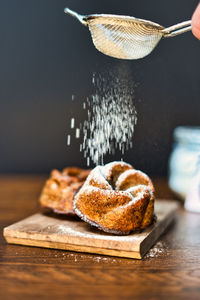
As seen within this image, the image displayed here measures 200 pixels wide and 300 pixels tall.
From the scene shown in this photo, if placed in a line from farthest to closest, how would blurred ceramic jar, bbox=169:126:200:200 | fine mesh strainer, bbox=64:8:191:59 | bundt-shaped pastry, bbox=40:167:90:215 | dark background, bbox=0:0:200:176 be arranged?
dark background, bbox=0:0:200:176, blurred ceramic jar, bbox=169:126:200:200, bundt-shaped pastry, bbox=40:167:90:215, fine mesh strainer, bbox=64:8:191:59

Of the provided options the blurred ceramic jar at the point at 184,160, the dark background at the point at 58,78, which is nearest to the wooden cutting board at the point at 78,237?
the blurred ceramic jar at the point at 184,160

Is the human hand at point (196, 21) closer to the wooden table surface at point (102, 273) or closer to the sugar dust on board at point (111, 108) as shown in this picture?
the sugar dust on board at point (111, 108)

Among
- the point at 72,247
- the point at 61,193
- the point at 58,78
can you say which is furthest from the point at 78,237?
the point at 58,78

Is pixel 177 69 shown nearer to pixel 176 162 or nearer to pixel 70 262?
pixel 176 162

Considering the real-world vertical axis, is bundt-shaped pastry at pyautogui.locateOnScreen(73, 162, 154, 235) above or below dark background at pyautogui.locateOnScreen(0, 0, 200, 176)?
below

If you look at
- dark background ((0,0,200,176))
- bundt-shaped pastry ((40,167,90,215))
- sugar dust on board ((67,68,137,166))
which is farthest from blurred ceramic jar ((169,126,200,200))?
dark background ((0,0,200,176))

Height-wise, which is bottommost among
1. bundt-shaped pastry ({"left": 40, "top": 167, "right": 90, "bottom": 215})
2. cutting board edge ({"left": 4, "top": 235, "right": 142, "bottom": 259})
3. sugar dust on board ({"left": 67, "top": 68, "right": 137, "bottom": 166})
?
cutting board edge ({"left": 4, "top": 235, "right": 142, "bottom": 259})

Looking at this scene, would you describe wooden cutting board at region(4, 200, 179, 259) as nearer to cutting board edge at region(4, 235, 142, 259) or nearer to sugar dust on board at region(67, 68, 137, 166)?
cutting board edge at region(4, 235, 142, 259)
